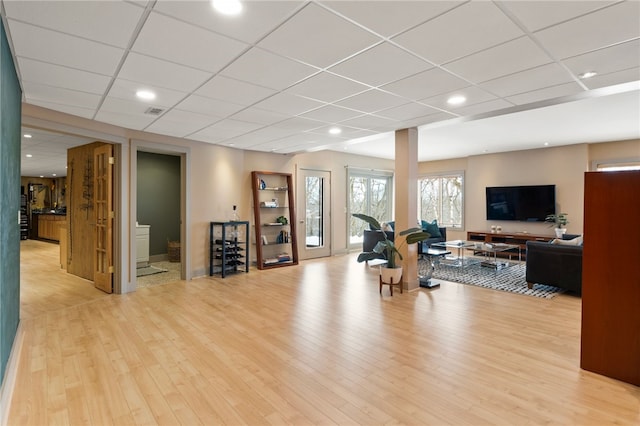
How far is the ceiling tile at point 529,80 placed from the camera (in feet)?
A: 9.94

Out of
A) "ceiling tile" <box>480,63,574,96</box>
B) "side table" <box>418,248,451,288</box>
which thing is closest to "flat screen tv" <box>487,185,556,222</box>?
"side table" <box>418,248,451,288</box>

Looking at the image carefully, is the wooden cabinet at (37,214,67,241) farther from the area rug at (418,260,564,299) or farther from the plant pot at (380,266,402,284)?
the area rug at (418,260,564,299)

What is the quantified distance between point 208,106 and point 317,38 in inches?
82.1

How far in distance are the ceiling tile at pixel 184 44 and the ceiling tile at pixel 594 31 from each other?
227 cm

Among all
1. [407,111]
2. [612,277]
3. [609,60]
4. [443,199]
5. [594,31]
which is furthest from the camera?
[443,199]

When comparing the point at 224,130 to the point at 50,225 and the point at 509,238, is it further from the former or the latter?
the point at 50,225

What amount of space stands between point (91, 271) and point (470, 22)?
21.9 feet

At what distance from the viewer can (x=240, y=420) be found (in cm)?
209

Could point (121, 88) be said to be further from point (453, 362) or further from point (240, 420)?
point (453, 362)

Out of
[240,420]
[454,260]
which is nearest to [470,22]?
[240,420]

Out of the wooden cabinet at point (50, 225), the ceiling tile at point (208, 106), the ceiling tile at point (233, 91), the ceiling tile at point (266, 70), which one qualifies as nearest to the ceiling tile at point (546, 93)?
the ceiling tile at point (266, 70)

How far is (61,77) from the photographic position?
10.1 feet

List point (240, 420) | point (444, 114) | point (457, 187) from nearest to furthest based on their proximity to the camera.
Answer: point (240, 420) < point (444, 114) < point (457, 187)

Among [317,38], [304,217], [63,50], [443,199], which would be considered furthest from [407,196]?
[443,199]
